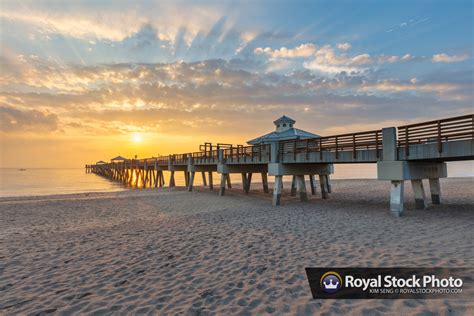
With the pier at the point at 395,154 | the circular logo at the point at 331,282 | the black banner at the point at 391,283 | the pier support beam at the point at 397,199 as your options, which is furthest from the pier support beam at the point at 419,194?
the circular logo at the point at 331,282

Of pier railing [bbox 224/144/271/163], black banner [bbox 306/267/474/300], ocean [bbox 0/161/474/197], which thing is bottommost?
ocean [bbox 0/161/474/197]

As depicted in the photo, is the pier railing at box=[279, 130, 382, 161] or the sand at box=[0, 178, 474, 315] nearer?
the sand at box=[0, 178, 474, 315]

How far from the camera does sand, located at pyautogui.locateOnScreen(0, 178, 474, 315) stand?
434 cm

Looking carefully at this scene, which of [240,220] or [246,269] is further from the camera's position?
[240,220]

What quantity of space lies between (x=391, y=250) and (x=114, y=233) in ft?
30.3

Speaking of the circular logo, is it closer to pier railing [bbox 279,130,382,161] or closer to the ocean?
pier railing [bbox 279,130,382,161]

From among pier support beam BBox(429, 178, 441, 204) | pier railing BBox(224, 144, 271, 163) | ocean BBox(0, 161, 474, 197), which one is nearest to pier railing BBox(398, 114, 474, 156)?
pier support beam BBox(429, 178, 441, 204)

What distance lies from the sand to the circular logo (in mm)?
377

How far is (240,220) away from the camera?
11.4 metres

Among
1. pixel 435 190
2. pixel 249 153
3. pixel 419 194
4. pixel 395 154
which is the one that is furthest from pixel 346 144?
pixel 249 153

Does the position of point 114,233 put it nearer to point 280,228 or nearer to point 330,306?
point 280,228

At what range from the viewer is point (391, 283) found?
478 cm

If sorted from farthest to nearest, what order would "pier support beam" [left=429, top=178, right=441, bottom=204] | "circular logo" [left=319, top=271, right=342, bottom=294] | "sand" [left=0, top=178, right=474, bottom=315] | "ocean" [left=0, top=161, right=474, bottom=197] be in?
"ocean" [left=0, top=161, right=474, bottom=197] < "pier support beam" [left=429, top=178, right=441, bottom=204] < "circular logo" [left=319, top=271, right=342, bottom=294] < "sand" [left=0, top=178, right=474, bottom=315]

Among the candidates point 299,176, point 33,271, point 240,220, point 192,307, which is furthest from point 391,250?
point 299,176
